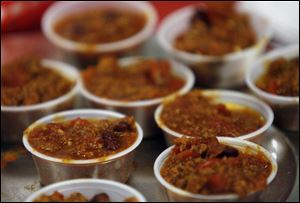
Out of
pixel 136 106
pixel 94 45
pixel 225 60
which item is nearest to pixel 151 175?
pixel 136 106

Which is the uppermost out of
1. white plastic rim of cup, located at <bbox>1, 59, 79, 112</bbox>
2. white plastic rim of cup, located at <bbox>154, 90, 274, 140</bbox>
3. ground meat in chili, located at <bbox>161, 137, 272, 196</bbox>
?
ground meat in chili, located at <bbox>161, 137, 272, 196</bbox>

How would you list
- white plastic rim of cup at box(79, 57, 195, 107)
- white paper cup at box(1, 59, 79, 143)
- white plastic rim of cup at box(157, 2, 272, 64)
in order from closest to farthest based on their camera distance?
1. white paper cup at box(1, 59, 79, 143)
2. white plastic rim of cup at box(79, 57, 195, 107)
3. white plastic rim of cup at box(157, 2, 272, 64)

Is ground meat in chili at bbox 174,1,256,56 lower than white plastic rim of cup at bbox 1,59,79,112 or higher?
higher

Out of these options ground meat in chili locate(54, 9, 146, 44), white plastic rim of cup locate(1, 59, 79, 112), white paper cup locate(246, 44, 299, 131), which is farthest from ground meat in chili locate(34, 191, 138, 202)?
ground meat in chili locate(54, 9, 146, 44)

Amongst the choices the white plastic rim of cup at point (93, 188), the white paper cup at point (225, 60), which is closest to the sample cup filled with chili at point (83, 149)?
the white plastic rim of cup at point (93, 188)

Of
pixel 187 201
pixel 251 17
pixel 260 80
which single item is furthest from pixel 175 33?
pixel 187 201

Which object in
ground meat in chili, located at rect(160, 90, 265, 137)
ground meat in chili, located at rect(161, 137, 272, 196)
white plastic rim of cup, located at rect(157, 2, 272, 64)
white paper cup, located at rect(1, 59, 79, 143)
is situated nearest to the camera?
ground meat in chili, located at rect(161, 137, 272, 196)

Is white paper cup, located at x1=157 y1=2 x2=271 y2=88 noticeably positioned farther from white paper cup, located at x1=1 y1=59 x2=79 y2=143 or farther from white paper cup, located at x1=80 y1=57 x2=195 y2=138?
white paper cup, located at x1=1 y1=59 x2=79 y2=143

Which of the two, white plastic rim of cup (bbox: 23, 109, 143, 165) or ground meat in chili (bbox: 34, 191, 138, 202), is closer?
ground meat in chili (bbox: 34, 191, 138, 202)
